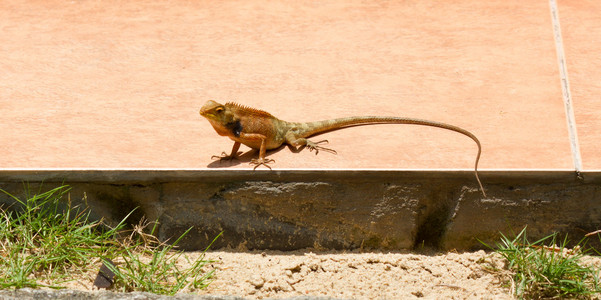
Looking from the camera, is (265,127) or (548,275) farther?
(265,127)

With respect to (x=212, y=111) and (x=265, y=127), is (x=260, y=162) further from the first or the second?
(x=212, y=111)

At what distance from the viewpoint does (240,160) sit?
4.19 meters

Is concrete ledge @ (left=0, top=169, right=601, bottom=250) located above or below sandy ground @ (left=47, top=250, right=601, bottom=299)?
above

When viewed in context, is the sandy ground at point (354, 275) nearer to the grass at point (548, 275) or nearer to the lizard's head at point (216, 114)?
the grass at point (548, 275)

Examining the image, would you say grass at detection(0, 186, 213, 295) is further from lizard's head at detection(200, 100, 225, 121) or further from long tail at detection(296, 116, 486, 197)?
long tail at detection(296, 116, 486, 197)

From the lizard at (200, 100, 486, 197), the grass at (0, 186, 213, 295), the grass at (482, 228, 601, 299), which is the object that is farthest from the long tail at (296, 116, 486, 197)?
the grass at (0, 186, 213, 295)

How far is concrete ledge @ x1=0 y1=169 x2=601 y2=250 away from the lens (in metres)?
3.95

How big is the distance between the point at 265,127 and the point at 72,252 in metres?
1.28

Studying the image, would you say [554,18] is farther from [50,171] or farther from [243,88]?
[50,171]

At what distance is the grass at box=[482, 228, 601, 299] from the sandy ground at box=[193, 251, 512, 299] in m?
0.10

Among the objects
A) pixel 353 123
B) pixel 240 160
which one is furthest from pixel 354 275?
pixel 353 123

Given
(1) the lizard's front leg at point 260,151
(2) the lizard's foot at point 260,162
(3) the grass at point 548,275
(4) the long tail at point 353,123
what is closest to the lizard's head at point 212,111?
(1) the lizard's front leg at point 260,151

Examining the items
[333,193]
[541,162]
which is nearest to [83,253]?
[333,193]

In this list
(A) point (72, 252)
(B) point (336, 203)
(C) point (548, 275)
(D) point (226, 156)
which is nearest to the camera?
(C) point (548, 275)
